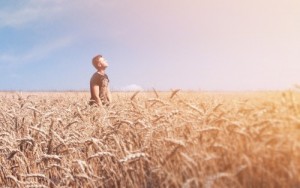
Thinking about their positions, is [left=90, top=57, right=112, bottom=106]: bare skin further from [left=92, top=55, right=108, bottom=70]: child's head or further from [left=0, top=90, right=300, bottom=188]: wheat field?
[left=0, top=90, right=300, bottom=188]: wheat field

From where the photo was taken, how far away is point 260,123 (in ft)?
8.50

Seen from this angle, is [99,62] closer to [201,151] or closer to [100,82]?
[100,82]

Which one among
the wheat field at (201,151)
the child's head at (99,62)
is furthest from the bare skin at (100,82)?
the wheat field at (201,151)

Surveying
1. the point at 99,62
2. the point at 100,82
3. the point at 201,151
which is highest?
the point at 99,62

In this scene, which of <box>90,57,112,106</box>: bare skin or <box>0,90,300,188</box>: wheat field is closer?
<box>0,90,300,188</box>: wheat field

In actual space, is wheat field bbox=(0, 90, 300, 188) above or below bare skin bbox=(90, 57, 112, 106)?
below

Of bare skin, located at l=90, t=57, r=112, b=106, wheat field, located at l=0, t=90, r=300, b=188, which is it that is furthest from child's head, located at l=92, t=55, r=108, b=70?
wheat field, located at l=0, t=90, r=300, b=188

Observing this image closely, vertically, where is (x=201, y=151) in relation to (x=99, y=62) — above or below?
below

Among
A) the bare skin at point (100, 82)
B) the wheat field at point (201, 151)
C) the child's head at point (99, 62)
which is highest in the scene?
the child's head at point (99, 62)

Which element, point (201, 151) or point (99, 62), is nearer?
point (201, 151)

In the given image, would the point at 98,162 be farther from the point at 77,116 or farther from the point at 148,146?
the point at 77,116

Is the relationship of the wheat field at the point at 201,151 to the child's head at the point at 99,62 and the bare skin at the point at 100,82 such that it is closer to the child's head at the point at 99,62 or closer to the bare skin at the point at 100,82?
the bare skin at the point at 100,82

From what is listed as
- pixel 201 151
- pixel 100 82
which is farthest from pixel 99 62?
pixel 201 151

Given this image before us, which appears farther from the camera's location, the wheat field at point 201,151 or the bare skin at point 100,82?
the bare skin at point 100,82
